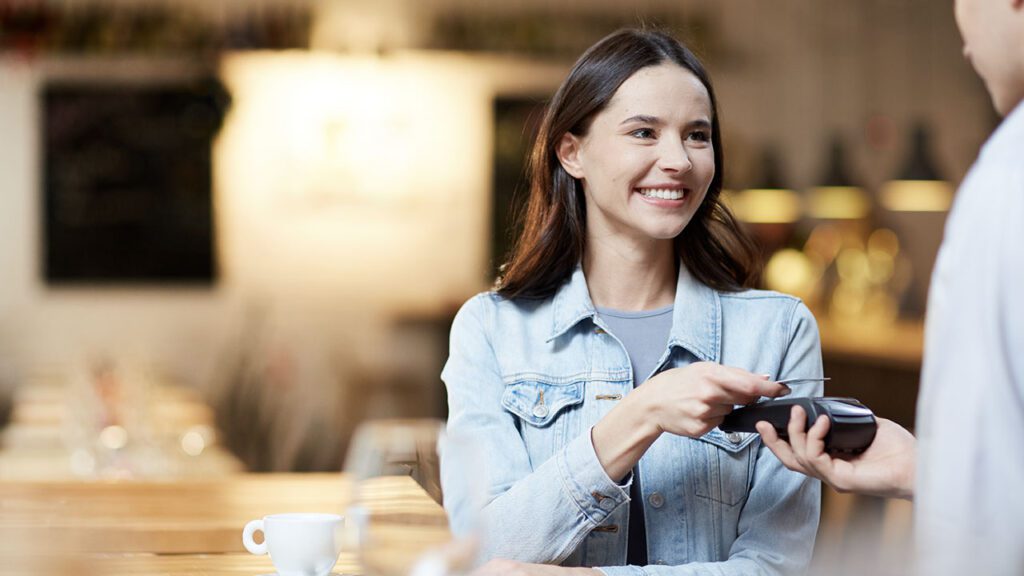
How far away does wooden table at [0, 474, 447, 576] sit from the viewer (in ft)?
4.93

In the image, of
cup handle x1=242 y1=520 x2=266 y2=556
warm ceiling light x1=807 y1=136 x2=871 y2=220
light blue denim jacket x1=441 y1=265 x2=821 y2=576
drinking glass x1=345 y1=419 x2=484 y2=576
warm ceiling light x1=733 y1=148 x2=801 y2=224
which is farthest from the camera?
warm ceiling light x1=733 y1=148 x2=801 y2=224

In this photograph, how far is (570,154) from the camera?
5.77 feet

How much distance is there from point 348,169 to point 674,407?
5710 millimetres

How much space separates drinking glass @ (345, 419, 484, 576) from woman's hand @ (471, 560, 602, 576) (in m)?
0.53

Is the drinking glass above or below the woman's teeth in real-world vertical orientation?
below

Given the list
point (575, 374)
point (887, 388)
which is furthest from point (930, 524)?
point (887, 388)

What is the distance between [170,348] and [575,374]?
18.0 feet

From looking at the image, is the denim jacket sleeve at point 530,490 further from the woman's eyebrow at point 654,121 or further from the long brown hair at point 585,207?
the woman's eyebrow at point 654,121

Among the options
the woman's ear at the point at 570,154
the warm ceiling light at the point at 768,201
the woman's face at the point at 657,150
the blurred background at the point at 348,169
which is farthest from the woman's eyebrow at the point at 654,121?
the warm ceiling light at the point at 768,201

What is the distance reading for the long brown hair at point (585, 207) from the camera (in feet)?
5.44

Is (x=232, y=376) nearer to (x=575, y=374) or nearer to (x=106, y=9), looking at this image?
(x=106, y=9)

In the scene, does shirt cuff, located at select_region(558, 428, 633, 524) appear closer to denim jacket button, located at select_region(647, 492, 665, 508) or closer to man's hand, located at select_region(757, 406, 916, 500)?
denim jacket button, located at select_region(647, 492, 665, 508)

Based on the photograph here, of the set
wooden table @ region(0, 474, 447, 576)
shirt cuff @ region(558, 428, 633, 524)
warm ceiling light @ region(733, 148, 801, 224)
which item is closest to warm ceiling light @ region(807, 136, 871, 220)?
warm ceiling light @ region(733, 148, 801, 224)

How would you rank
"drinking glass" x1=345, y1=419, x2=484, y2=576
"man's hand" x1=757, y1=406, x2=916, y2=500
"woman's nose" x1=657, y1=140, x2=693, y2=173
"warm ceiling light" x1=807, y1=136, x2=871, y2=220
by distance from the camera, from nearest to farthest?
1. "drinking glass" x1=345, y1=419, x2=484, y2=576
2. "man's hand" x1=757, y1=406, x2=916, y2=500
3. "woman's nose" x1=657, y1=140, x2=693, y2=173
4. "warm ceiling light" x1=807, y1=136, x2=871, y2=220
